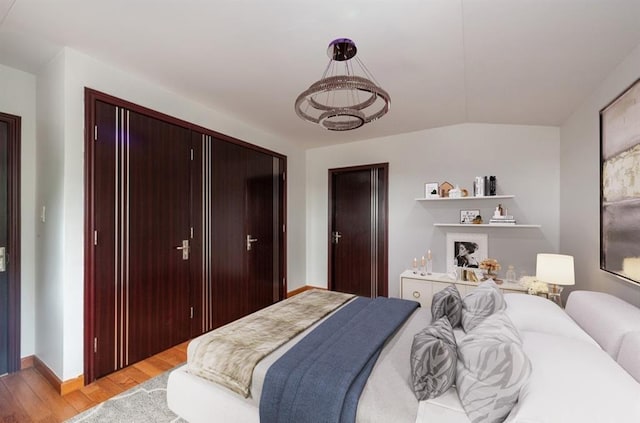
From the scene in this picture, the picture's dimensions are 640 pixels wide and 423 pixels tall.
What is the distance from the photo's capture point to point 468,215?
141 inches

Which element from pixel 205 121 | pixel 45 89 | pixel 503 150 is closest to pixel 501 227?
pixel 503 150

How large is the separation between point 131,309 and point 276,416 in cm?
188

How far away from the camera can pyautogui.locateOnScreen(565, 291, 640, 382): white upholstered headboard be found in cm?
127

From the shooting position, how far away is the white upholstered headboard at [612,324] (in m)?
1.27

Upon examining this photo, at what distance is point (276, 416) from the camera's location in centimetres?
133

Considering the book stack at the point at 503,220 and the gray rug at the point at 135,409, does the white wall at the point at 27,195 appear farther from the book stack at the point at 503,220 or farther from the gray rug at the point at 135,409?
the book stack at the point at 503,220

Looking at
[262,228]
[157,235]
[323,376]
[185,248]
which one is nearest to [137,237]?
[157,235]

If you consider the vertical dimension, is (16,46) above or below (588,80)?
above

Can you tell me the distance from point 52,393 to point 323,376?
2.26 m

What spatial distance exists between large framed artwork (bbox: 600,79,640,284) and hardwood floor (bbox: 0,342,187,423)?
345cm

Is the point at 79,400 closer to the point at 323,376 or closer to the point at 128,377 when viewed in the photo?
the point at 128,377

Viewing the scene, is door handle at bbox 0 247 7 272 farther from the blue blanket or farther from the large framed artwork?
the large framed artwork

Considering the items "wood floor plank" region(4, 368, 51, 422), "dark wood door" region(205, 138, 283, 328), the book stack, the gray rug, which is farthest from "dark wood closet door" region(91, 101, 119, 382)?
the book stack

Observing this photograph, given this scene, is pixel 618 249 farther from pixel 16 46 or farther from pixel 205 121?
pixel 16 46
